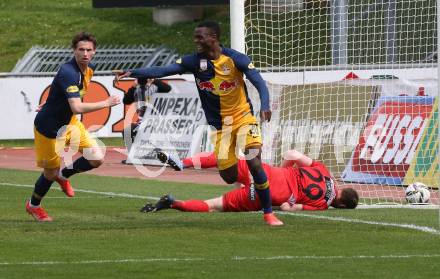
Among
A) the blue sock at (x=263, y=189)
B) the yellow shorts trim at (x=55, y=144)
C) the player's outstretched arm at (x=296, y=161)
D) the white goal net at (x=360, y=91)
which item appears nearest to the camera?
the blue sock at (x=263, y=189)

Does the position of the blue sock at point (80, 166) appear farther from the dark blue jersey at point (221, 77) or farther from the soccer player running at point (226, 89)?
the dark blue jersey at point (221, 77)

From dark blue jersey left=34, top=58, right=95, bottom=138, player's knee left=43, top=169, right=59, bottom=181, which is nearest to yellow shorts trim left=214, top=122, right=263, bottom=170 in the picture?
dark blue jersey left=34, top=58, right=95, bottom=138

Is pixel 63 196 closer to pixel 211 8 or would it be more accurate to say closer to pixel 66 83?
pixel 66 83

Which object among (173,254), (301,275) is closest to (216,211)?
(173,254)

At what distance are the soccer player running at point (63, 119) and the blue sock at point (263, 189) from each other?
1930 millimetres

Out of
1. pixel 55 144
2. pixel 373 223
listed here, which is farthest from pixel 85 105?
pixel 373 223

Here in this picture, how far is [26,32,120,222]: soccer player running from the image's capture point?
1279cm

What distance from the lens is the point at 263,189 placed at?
12719 mm

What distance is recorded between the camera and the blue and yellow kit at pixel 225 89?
1260cm

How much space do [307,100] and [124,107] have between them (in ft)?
33.1

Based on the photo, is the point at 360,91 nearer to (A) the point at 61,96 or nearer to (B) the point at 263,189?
(B) the point at 263,189

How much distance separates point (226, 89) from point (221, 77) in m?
0.17

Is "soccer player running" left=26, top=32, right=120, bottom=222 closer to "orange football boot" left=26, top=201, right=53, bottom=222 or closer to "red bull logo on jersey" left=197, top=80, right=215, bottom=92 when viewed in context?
"orange football boot" left=26, top=201, right=53, bottom=222

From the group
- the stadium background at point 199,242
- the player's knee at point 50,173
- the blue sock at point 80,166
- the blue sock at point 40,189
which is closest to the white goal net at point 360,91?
the stadium background at point 199,242
